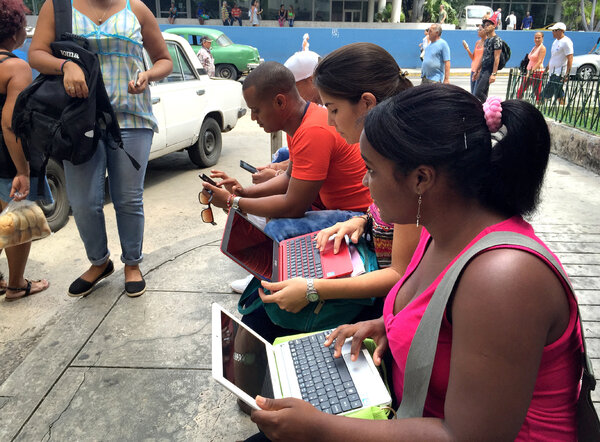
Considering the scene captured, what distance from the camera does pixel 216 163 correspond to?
24.4ft

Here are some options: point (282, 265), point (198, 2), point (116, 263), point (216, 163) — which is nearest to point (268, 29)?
point (198, 2)

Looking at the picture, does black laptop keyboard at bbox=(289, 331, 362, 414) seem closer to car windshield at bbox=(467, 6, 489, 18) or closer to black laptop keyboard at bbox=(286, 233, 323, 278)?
black laptop keyboard at bbox=(286, 233, 323, 278)

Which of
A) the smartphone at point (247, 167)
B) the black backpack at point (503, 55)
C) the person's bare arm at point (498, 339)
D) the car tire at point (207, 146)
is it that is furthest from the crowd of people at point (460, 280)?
the black backpack at point (503, 55)

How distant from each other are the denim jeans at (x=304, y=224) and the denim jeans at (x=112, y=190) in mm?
1157

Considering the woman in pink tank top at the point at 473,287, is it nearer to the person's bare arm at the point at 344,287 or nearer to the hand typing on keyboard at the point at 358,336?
the hand typing on keyboard at the point at 358,336

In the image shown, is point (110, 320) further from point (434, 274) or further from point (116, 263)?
point (434, 274)

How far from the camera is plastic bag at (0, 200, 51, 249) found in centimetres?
302

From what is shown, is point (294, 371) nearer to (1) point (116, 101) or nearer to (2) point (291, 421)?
(2) point (291, 421)

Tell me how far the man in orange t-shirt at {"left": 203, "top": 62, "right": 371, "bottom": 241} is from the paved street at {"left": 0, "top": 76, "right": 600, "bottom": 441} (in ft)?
2.81

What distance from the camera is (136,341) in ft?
9.23

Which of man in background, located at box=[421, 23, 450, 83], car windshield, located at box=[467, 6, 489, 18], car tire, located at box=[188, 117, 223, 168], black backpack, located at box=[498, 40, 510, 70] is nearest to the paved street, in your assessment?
car tire, located at box=[188, 117, 223, 168]

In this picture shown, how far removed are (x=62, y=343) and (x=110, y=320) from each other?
11.9 inches

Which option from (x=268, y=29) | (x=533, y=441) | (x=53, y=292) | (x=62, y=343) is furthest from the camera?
(x=268, y=29)

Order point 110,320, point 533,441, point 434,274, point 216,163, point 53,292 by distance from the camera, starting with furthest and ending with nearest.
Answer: point 216,163
point 53,292
point 110,320
point 434,274
point 533,441
